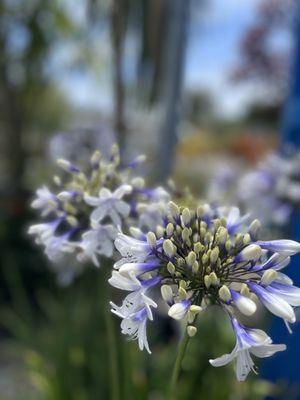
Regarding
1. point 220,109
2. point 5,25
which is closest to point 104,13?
point 5,25

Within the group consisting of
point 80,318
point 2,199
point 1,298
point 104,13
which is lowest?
point 1,298

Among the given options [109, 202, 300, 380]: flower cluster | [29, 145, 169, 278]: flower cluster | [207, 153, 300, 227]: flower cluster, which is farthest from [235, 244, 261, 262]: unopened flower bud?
[207, 153, 300, 227]: flower cluster

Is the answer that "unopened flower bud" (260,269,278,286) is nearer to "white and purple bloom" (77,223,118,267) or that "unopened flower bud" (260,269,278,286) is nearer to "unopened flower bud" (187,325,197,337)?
"unopened flower bud" (187,325,197,337)

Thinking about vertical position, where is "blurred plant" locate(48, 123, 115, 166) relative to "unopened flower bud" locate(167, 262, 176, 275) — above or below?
below

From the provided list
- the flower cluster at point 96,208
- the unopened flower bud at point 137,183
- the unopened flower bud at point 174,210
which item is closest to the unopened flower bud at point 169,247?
the unopened flower bud at point 174,210

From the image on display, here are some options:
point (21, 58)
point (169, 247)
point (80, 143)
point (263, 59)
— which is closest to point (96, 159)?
point (169, 247)

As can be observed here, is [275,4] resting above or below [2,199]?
above

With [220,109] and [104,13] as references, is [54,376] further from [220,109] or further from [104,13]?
[220,109]
